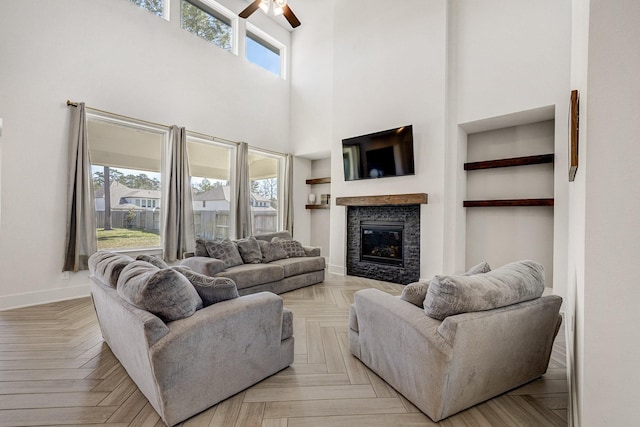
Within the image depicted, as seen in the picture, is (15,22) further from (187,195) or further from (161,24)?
(187,195)

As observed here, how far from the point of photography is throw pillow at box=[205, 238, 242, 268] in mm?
4004

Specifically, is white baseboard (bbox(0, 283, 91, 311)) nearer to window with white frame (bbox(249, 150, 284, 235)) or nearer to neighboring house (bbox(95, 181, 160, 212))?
neighboring house (bbox(95, 181, 160, 212))

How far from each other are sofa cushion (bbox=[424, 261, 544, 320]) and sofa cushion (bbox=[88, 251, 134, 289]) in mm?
1970

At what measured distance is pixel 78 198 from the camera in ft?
12.6

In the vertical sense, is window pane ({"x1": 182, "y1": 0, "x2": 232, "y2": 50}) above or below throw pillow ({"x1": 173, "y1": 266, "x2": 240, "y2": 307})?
above

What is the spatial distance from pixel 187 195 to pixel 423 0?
4.92 m

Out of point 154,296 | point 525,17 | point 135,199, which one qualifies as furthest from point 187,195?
point 525,17

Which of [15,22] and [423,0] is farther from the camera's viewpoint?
[423,0]

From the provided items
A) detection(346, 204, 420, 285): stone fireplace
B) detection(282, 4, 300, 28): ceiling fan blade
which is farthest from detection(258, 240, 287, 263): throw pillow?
detection(282, 4, 300, 28): ceiling fan blade

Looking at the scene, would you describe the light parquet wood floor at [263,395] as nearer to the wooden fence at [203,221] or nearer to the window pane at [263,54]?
the wooden fence at [203,221]

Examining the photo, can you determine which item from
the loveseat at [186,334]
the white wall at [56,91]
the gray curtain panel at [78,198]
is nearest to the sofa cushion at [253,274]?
the loveseat at [186,334]

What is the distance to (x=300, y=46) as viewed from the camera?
6.82 m

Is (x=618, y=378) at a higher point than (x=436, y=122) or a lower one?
lower

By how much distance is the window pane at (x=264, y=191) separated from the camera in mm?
6445
